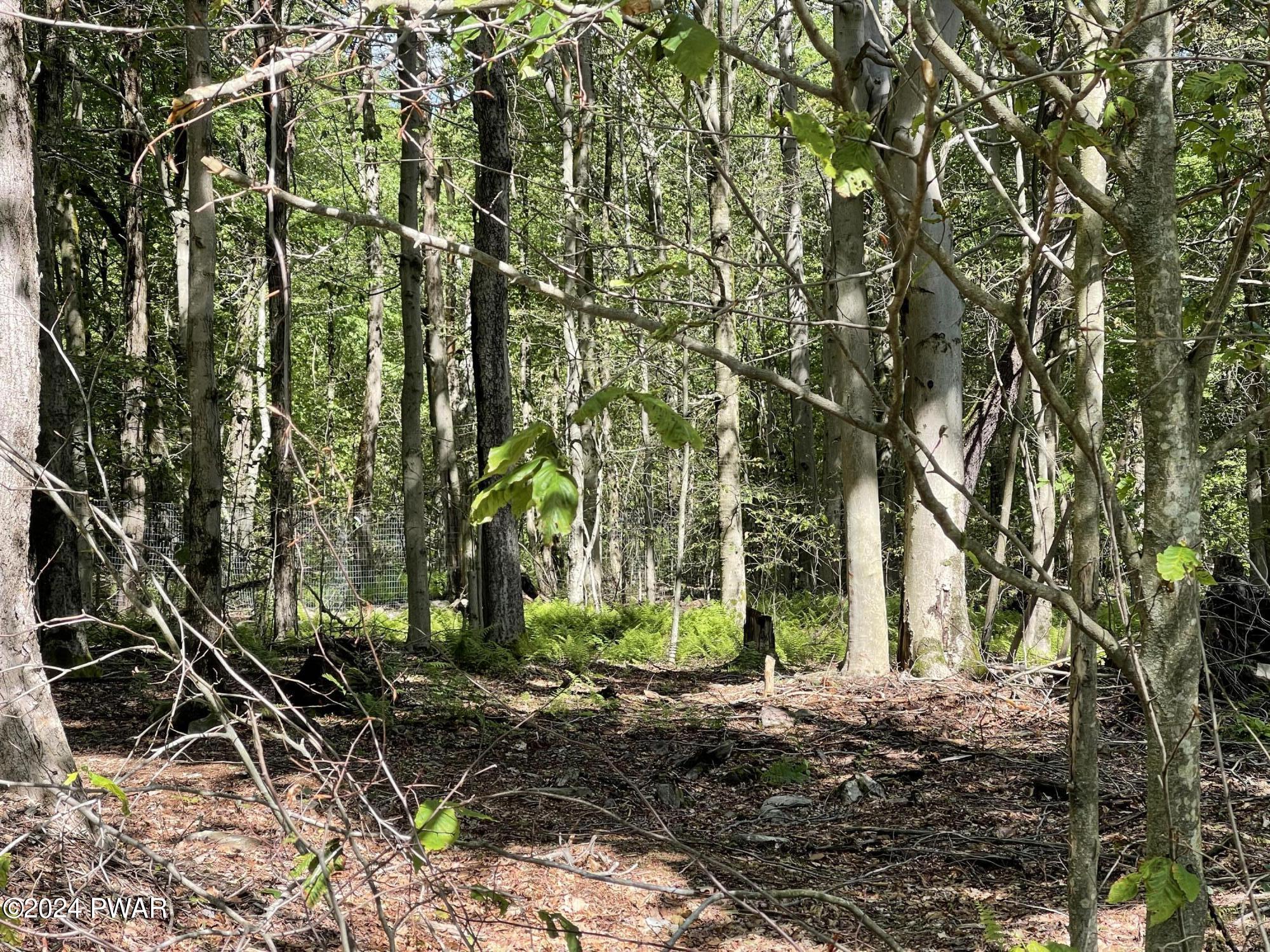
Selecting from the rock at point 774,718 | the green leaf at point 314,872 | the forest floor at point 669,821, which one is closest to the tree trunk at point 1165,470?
the forest floor at point 669,821

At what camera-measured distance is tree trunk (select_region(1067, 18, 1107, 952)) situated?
7.40 feet

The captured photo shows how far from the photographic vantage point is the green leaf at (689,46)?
159cm

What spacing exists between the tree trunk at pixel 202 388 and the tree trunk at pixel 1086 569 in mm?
5876

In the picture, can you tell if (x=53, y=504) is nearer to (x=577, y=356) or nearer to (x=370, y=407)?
(x=577, y=356)

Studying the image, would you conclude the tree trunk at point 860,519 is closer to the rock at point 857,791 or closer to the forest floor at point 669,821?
the forest floor at point 669,821

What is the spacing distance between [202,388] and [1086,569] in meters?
6.28

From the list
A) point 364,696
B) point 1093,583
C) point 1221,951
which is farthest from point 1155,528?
point 364,696

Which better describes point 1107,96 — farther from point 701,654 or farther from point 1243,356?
point 701,654

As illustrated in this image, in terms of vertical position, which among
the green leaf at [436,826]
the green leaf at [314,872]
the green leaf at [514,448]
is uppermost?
the green leaf at [514,448]

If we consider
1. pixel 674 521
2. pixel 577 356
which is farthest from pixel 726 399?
pixel 674 521

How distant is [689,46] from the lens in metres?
1.62

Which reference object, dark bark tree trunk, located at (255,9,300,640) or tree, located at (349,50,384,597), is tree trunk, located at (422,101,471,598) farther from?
dark bark tree trunk, located at (255,9,300,640)

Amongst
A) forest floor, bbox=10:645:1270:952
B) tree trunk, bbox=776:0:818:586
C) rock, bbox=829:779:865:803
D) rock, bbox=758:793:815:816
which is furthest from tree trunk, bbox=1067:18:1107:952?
tree trunk, bbox=776:0:818:586

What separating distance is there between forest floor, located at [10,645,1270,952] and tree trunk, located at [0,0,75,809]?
9.9 inches
